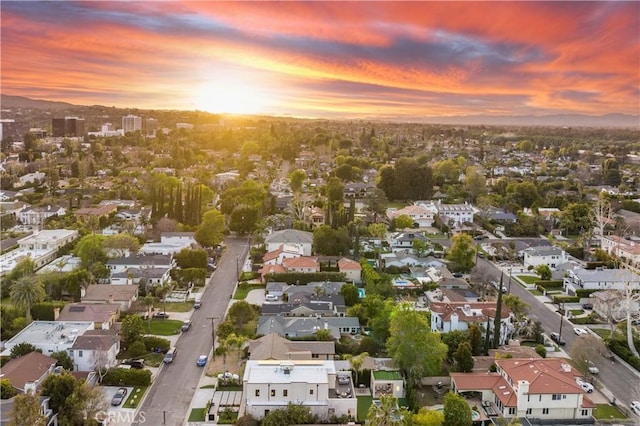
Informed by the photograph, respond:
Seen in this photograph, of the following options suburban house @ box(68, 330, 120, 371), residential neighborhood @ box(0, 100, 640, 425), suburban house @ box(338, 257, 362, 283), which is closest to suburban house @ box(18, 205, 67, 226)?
residential neighborhood @ box(0, 100, 640, 425)

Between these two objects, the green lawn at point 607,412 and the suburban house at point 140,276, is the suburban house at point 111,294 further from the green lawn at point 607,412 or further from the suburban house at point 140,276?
the green lawn at point 607,412

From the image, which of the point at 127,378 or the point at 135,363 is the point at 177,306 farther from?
the point at 127,378

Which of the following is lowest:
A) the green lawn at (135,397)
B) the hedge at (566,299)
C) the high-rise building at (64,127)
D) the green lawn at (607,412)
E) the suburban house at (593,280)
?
the green lawn at (135,397)

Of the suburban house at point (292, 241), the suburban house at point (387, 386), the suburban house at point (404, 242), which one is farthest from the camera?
the suburban house at point (404, 242)

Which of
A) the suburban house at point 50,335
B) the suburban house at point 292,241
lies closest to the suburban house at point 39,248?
the suburban house at point 50,335

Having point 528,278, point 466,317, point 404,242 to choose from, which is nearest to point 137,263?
point 404,242

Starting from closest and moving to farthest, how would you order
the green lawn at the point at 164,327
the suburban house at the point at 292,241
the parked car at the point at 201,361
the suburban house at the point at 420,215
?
the parked car at the point at 201,361
the green lawn at the point at 164,327
the suburban house at the point at 292,241
the suburban house at the point at 420,215

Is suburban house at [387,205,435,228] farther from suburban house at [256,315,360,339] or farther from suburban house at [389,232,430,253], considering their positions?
suburban house at [256,315,360,339]

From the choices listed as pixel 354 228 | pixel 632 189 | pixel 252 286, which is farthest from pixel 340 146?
pixel 252 286
